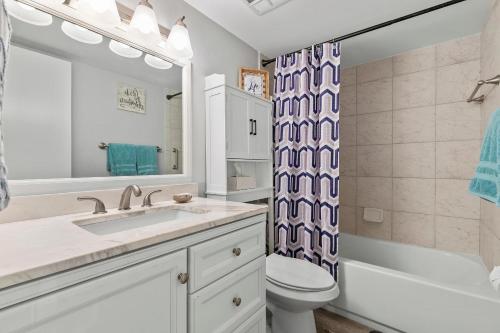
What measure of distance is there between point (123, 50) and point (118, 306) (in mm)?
1243

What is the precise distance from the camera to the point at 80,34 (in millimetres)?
1098

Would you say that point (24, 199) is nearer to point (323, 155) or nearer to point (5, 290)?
point (5, 290)

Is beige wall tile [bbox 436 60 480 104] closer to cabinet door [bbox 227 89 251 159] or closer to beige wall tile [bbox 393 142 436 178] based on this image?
beige wall tile [bbox 393 142 436 178]

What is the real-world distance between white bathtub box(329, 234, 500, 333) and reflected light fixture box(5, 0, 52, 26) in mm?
2212

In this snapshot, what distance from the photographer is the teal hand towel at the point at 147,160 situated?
51.1 inches

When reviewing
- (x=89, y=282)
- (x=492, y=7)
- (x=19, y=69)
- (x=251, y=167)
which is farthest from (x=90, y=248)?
(x=492, y=7)

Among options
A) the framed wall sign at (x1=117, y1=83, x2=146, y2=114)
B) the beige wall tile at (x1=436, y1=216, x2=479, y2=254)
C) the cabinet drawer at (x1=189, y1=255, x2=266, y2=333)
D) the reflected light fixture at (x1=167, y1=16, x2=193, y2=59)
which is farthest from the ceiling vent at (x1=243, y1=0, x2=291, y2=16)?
the beige wall tile at (x1=436, y1=216, x2=479, y2=254)

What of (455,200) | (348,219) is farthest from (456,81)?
(348,219)

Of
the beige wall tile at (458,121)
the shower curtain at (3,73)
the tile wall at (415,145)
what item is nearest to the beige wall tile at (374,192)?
the tile wall at (415,145)

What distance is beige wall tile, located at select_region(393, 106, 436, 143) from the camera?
211 centimetres

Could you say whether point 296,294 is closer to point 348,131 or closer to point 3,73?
point 3,73

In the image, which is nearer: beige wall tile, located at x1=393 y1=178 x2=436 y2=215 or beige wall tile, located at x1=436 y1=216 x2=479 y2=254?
beige wall tile, located at x1=436 y1=216 x2=479 y2=254

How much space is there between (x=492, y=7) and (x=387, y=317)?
2186mm

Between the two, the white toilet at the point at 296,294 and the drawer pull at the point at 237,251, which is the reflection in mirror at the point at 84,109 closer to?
the drawer pull at the point at 237,251
